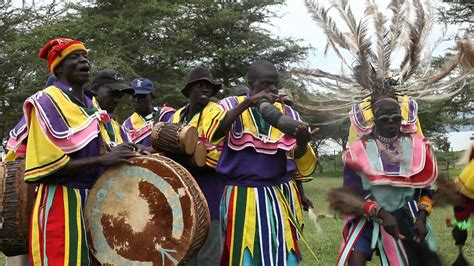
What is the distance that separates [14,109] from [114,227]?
938 inches

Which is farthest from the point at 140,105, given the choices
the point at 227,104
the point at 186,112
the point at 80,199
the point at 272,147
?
the point at 80,199

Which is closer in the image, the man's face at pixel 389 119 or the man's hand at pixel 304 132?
the man's hand at pixel 304 132

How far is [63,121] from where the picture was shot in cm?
423

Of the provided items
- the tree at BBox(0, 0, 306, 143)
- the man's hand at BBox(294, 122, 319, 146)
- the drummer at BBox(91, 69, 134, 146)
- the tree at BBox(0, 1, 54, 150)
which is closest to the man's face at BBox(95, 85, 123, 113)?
the drummer at BBox(91, 69, 134, 146)

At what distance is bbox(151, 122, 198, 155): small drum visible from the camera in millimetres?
5457

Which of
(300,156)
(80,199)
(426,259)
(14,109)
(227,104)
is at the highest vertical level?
(14,109)

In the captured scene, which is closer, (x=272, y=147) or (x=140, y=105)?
(x=272, y=147)

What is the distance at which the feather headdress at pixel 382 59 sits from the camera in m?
5.22

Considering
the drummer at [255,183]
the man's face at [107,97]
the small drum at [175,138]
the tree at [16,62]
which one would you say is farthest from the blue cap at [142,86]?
the tree at [16,62]

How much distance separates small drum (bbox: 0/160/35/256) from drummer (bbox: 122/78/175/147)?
7.52ft

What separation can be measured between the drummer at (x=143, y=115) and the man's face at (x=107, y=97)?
921 millimetres

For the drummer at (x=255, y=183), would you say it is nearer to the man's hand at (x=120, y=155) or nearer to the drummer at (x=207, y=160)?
the drummer at (x=207, y=160)

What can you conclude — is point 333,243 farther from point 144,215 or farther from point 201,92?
point 144,215

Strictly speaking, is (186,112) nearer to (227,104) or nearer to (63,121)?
(227,104)
